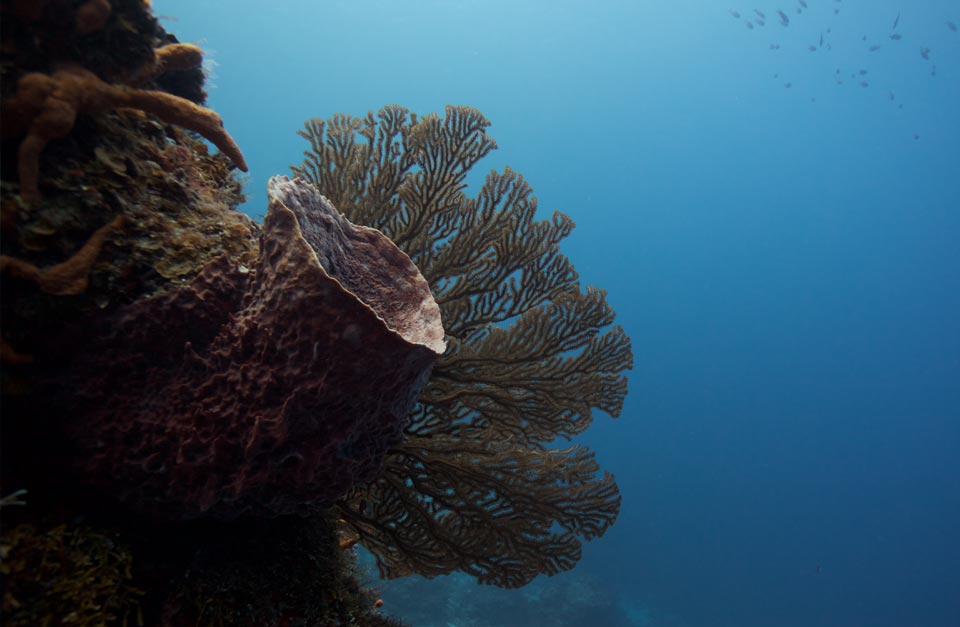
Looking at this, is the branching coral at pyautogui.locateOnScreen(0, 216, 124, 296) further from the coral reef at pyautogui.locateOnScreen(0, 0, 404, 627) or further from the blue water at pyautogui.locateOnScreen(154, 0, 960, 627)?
the blue water at pyautogui.locateOnScreen(154, 0, 960, 627)

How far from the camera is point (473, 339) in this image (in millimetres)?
4051

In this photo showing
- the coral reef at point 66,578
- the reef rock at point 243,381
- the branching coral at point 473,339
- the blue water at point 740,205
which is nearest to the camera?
the coral reef at point 66,578

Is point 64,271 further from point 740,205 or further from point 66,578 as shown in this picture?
point 740,205

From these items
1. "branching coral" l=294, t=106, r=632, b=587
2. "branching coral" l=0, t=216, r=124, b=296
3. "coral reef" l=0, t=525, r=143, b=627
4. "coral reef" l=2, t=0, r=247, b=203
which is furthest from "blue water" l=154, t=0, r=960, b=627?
"coral reef" l=2, t=0, r=247, b=203

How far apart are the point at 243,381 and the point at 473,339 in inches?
88.3

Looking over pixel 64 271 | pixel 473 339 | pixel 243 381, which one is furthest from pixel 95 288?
pixel 473 339

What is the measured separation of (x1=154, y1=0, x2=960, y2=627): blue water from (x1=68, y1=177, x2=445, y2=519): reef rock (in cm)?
4817

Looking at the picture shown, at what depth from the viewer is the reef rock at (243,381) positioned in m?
1.90

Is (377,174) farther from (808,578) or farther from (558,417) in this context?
(808,578)

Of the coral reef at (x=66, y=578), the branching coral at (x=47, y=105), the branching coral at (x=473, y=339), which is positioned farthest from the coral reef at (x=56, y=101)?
the branching coral at (x=473, y=339)

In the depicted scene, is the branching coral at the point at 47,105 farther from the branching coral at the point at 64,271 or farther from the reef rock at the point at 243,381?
the reef rock at the point at 243,381

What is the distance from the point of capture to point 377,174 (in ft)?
13.2

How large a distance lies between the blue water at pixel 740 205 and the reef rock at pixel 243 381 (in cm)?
4817

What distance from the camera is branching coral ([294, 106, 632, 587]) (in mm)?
3930
